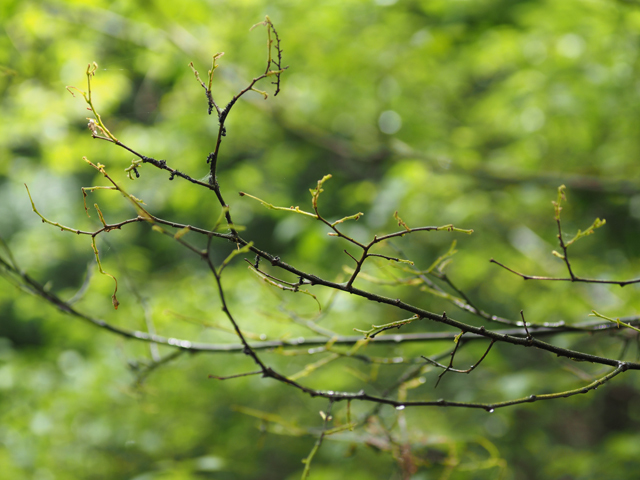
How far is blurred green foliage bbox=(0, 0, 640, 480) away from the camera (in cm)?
190

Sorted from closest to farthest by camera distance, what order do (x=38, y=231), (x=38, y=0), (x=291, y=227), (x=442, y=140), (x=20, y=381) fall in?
(x=291, y=227) < (x=38, y=0) < (x=20, y=381) < (x=442, y=140) < (x=38, y=231)

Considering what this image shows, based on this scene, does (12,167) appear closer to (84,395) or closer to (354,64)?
(84,395)

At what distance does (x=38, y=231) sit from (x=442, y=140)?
319cm

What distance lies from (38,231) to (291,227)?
276 centimetres

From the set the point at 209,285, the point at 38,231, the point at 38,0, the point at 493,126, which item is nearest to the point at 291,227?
the point at 209,285

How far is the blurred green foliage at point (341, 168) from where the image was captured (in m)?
1.90

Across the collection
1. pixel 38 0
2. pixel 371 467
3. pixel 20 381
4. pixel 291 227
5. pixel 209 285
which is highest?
pixel 38 0

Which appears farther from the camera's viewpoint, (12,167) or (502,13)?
(12,167)

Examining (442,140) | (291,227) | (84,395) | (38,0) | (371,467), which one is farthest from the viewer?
(371,467)

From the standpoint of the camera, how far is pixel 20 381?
2348 mm

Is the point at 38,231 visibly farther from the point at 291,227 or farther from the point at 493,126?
the point at 493,126

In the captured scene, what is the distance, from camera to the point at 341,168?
2.94 metres

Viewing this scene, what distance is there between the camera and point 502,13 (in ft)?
5.01

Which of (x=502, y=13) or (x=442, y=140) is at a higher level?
(x=442, y=140)
